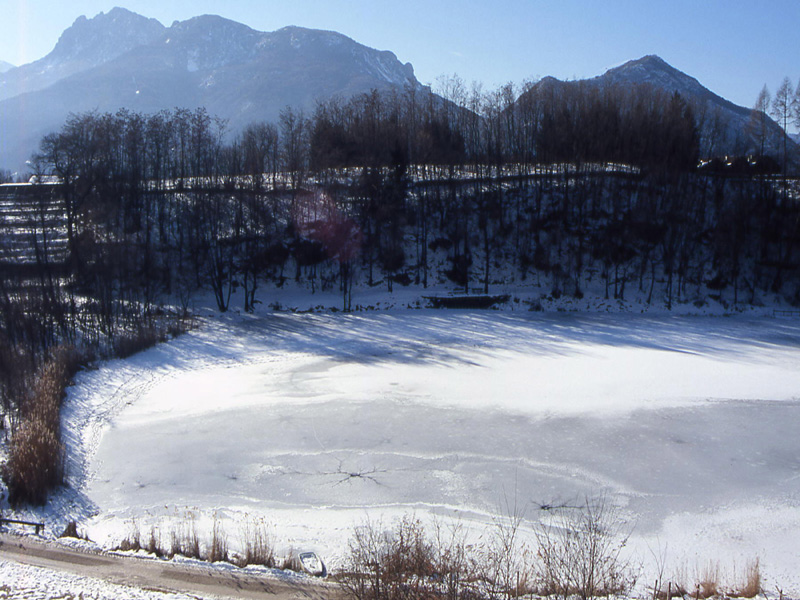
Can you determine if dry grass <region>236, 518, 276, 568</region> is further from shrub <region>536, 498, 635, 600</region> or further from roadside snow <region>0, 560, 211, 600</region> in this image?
shrub <region>536, 498, 635, 600</region>

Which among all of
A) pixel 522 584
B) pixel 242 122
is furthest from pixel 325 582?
pixel 242 122

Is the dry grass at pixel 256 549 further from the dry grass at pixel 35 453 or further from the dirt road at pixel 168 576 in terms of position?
the dry grass at pixel 35 453

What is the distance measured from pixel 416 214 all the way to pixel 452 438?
32656 mm

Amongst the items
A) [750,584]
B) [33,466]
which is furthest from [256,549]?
[750,584]

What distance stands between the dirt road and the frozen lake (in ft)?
4.37

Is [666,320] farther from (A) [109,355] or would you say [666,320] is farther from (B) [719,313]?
(A) [109,355]

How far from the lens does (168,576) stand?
7.90m

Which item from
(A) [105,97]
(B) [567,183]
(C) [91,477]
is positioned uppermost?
(A) [105,97]

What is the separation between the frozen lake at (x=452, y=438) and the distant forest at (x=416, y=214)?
46.7 feet

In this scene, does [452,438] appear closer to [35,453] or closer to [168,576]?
[168,576]

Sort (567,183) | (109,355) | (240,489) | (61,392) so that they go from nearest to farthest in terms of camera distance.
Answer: (240,489)
(61,392)
(109,355)
(567,183)

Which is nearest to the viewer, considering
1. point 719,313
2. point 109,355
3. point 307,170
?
point 109,355

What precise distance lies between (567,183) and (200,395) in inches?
1374

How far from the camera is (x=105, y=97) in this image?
5881 inches
